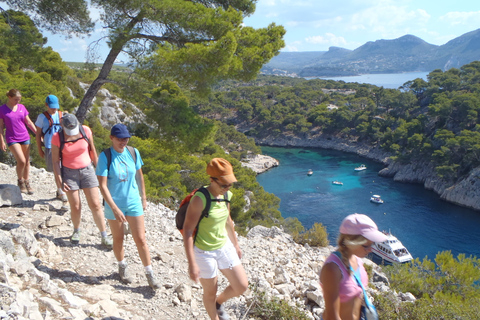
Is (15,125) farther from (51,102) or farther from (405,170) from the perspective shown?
(405,170)

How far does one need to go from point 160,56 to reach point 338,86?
269ft

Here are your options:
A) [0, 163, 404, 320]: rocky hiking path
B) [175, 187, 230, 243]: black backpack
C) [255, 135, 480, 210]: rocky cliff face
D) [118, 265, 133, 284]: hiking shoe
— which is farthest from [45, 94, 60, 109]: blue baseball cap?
[255, 135, 480, 210]: rocky cliff face

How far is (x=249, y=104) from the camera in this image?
6016cm

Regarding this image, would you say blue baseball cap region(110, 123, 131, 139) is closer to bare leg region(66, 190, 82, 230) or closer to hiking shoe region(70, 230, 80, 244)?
bare leg region(66, 190, 82, 230)

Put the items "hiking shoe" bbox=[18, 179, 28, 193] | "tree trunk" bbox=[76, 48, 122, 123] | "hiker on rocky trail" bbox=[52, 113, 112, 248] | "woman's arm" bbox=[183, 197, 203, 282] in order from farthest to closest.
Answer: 1. "tree trunk" bbox=[76, 48, 122, 123]
2. "hiking shoe" bbox=[18, 179, 28, 193]
3. "hiker on rocky trail" bbox=[52, 113, 112, 248]
4. "woman's arm" bbox=[183, 197, 203, 282]

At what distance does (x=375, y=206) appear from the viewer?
91.0 feet

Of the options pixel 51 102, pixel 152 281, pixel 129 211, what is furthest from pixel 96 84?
pixel 152 281

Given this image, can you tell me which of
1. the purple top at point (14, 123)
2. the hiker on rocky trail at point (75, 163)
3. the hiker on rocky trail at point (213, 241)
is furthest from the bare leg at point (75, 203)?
the hiker on rocky trail at point (213, 241)

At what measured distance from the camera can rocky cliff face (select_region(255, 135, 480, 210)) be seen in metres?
28.5

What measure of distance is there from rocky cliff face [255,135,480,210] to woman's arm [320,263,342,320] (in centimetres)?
3153

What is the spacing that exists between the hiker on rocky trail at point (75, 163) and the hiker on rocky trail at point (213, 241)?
158 centimetres

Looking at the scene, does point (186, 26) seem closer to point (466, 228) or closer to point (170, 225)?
point (170, 225)

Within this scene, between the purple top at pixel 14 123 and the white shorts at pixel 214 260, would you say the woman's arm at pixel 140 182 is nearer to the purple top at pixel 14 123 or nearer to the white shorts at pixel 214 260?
the white shorts at pixel 214 260

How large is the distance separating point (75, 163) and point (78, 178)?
5.9 inches
